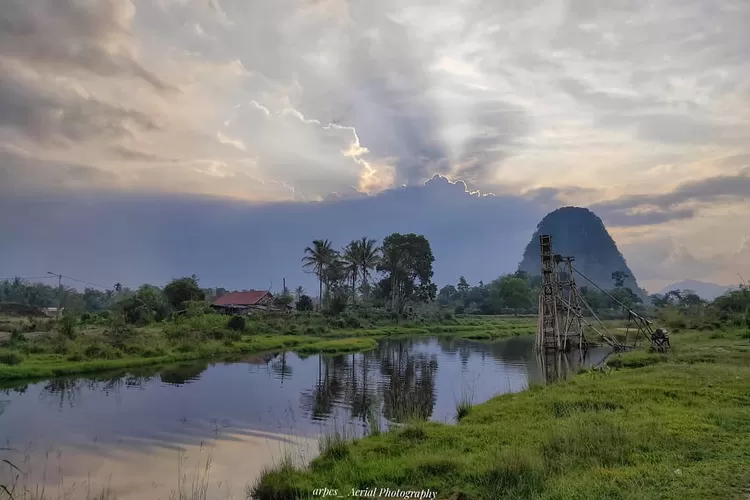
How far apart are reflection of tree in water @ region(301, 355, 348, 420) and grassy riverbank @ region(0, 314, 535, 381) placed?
739cm

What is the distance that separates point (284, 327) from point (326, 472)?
124 ft

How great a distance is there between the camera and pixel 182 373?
2458 centimetres

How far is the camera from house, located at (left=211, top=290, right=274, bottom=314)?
205ft

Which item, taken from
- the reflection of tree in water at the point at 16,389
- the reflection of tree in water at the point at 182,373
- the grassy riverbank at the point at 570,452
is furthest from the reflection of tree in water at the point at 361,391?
the reflection of tree in water at the point at 16,389

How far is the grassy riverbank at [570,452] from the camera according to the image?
21.6 feet

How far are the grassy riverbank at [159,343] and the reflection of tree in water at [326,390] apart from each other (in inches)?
291

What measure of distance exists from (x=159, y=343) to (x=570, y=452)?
26452 millimetres

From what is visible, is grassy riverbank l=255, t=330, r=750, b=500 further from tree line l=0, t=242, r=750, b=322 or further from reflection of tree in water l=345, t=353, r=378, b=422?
tree line l=0, t=242, r=750, b=322

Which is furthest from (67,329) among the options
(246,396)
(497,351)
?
(497,351)

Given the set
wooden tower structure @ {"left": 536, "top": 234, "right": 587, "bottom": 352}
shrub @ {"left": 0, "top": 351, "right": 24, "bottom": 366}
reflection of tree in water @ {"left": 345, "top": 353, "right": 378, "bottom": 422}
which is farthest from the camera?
wooden tower structure @ {"left": 536, "top": 234, "right": 587, "bottom": 352}

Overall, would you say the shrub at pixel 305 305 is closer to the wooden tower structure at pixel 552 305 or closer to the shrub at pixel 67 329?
the shrub at pixel 67 329

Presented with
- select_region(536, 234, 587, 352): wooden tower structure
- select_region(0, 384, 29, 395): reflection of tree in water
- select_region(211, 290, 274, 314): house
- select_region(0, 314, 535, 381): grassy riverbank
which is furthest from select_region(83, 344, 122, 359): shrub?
select_region(211, 290, 274, 314): house

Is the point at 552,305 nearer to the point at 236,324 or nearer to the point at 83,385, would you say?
the point at 83,385

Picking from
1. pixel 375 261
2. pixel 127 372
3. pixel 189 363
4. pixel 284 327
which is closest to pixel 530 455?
pixel 127 372
